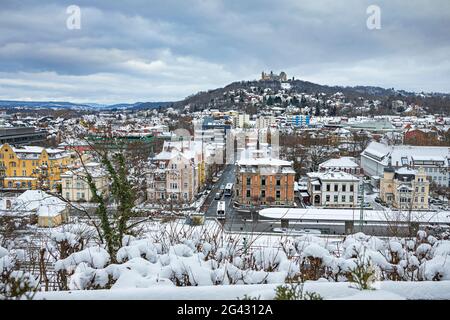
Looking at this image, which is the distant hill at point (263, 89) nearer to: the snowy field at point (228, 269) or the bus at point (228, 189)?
the bus at point (228, 189)

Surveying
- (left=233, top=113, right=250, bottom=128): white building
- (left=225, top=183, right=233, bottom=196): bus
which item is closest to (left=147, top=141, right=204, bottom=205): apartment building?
(left=225, top=183, right=233, bottom=196): bus

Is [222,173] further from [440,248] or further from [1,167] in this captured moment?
[440,248]

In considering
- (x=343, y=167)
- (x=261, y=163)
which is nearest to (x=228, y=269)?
(x=261, y=163)

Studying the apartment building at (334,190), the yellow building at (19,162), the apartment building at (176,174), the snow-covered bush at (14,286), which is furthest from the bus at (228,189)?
the snow-covered bush at (14,286)

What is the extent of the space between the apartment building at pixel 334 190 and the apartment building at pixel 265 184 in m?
0.61

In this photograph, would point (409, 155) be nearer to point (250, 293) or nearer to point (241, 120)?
point (250, 293)

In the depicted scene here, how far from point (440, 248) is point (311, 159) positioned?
10.9 meters

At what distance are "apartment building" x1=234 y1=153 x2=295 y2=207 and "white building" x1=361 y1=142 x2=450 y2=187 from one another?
116 inches

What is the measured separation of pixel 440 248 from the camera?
63.3 inches

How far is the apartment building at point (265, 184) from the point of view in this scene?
8438 mm

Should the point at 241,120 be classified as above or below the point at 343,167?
above

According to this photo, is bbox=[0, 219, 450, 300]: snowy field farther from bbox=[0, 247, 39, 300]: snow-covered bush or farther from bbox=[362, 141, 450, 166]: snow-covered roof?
bbox=[362, 141, 450, 166]: snow-covered roof

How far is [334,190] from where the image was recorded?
28.5 ft

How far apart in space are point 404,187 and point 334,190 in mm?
1480
